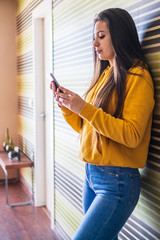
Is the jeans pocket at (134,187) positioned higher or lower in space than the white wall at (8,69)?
lower

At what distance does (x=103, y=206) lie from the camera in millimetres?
1421

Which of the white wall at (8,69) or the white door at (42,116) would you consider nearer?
the white door at (42,116)

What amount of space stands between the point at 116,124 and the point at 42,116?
231 cm

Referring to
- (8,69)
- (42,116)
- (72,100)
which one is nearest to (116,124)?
(72,100)

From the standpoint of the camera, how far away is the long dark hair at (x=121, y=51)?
4.74 ft

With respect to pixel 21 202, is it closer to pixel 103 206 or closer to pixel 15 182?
pixel 15 182

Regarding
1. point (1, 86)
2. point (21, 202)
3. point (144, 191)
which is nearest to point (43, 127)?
point (21, 202)

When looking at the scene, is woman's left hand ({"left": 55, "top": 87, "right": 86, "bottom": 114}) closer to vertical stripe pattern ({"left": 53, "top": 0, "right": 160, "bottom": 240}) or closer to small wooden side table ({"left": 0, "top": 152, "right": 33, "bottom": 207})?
vertical stripe pattern ({"left": 53, "top": 0, "right": 160, "bottom": 240})

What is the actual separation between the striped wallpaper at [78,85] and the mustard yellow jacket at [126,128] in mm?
101

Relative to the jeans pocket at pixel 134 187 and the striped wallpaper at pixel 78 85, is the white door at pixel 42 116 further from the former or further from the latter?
the jeans pocket at pixel 134 187

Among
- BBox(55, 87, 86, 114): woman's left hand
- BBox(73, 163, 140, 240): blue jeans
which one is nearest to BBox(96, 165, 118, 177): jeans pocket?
BBox(73, 163, 140, 240): blue jeans

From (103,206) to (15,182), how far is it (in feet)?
10.9

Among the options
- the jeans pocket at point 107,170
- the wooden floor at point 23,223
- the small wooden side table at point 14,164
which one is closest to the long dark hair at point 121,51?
the jeans pocket at point 107,170

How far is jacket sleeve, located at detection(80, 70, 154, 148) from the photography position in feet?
4.34
